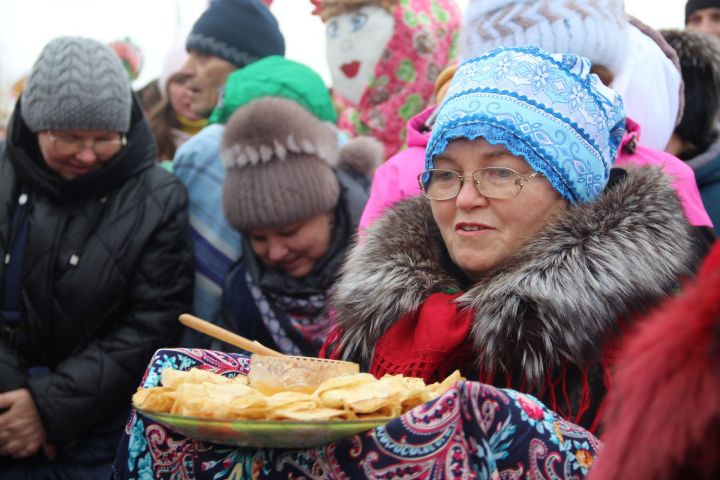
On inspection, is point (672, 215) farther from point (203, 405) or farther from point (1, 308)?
point (1, 308)

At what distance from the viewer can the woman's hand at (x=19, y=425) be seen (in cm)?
280

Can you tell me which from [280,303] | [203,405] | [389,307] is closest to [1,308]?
[280,303]

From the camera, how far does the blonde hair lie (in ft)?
13.1

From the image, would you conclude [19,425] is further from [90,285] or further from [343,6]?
[343,6]

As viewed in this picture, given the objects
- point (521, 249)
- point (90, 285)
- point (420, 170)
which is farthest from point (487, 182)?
point (90, 285)

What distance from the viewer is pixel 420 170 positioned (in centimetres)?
240

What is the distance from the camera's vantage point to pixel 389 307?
184cm

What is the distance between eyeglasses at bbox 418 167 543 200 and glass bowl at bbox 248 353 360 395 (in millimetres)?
516

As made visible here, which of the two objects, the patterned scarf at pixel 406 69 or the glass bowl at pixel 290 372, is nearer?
the glass bowl at pixel 290 372

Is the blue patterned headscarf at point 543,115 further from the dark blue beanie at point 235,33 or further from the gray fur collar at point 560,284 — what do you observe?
the dark blue beanie at point 235,33

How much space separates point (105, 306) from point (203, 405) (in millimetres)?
1685

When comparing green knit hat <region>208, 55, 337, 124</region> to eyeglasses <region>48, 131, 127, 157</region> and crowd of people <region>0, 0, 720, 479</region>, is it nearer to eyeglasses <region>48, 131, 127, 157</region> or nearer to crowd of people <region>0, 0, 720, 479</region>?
crowd of people <region>0, 0, 720, 479</region>

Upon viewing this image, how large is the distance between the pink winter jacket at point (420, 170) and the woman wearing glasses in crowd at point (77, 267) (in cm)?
89

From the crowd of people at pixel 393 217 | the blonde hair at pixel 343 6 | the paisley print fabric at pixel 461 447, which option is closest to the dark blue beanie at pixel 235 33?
the crowd of people at pixel 393 217
